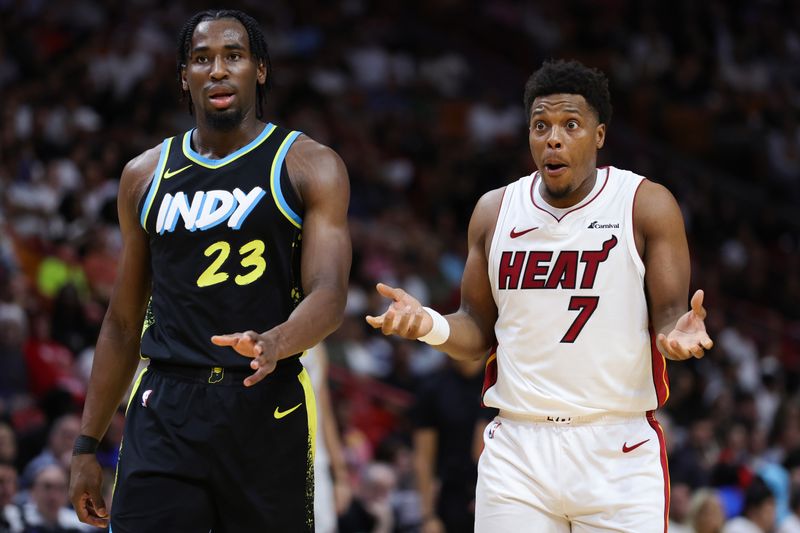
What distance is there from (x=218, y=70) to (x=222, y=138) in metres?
0.26

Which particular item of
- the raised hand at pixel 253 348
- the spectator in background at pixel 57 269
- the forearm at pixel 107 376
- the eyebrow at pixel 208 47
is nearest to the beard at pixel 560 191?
the eyebrow at pixel 208 47

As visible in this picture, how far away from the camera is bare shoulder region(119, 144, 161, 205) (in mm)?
4922

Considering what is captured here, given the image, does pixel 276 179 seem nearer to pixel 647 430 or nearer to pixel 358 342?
pixel 647 430

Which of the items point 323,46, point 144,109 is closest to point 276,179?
point 144,109

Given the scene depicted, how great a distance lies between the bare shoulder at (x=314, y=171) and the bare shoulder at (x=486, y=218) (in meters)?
0.77

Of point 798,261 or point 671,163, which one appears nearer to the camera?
point 798,261

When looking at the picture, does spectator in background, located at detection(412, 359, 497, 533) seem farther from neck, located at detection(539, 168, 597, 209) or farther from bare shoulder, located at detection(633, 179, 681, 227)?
bare shoulder, located at detection(633, 179, 681, 227)

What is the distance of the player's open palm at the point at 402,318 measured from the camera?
466cm

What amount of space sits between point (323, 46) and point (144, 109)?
5286mm

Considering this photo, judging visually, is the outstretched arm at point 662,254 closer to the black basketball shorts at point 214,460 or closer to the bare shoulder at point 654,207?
the bare shoulder at point 654,207

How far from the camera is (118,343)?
497cm

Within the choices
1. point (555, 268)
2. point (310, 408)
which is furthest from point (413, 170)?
point (310, 408)

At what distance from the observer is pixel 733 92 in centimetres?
2114

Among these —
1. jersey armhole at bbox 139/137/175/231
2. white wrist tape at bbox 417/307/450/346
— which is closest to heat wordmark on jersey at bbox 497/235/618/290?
white wrist tape at bbox 417/307/450/346
